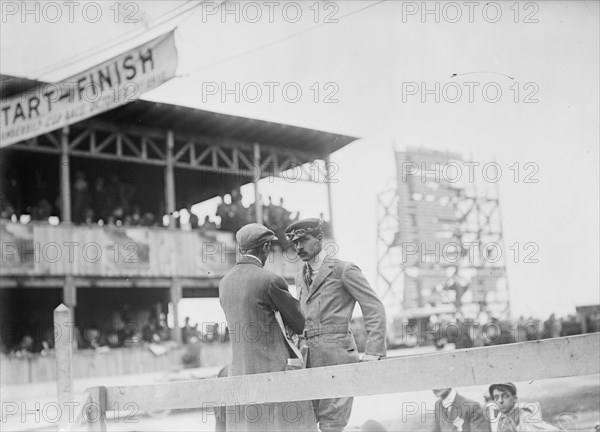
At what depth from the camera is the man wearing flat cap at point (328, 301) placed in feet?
13.1

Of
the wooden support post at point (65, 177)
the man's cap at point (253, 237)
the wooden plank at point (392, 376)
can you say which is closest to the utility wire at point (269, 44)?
the man's cap at point (253, 237)

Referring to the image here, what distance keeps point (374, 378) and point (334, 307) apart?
1.25m

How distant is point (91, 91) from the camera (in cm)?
904

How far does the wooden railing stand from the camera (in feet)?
7.71

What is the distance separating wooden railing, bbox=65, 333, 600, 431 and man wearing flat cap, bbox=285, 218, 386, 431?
0.73 m

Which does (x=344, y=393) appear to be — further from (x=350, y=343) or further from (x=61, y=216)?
(x=61, y=216)


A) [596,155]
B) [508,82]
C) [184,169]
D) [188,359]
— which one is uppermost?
[184,169]

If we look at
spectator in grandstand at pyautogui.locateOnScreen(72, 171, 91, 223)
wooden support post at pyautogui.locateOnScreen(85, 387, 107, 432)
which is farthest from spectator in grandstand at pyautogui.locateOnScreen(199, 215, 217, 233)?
wooden support post at pyautogui.locateOnScreen(85, 387, 107, 432)

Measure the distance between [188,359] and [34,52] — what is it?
894 cm

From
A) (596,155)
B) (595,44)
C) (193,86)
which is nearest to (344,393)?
(596,155)

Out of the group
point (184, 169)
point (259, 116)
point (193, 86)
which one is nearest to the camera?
point (193, 86)

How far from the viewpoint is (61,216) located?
1678cm

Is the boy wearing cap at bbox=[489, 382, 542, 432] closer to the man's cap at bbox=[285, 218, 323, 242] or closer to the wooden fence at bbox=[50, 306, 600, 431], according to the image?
the man's cap at bbox=[285, 218, 323, 242]

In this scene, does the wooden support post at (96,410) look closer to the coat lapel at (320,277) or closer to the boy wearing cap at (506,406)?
the coat lapel at (320,277)
